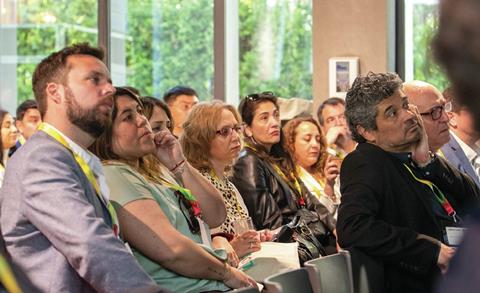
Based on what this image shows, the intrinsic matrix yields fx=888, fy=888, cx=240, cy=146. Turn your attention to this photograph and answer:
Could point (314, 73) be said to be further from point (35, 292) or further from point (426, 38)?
point (426, 38)

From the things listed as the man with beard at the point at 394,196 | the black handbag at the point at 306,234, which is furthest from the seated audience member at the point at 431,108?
the black handbag at the point at 306,234

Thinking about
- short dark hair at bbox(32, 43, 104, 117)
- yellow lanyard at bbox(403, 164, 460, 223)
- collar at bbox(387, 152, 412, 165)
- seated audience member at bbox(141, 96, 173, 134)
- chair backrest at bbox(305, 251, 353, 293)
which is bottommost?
chair backrest at bbox(305, 251, 353, 293)

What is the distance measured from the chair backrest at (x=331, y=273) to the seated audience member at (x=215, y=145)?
1.27 meters

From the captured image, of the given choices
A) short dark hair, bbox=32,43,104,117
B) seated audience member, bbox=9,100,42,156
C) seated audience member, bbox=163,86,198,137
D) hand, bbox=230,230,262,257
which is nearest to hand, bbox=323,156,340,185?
hand, bbox=230,230,262,257

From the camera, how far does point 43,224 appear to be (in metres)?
2.59

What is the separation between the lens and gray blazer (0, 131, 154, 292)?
8.48 ft

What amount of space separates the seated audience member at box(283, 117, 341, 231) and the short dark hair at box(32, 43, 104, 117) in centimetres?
269

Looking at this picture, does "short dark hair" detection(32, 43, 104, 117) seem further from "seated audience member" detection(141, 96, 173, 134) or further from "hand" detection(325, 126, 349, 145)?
"hand" detection(325, 126, 349, 145)

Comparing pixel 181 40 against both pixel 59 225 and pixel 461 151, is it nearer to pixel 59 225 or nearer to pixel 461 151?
pixel 461 151

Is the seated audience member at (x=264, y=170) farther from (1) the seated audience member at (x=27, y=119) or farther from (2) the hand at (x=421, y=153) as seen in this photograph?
(1) the seated audience member at (x=27, y=119)

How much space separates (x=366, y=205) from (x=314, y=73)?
478cm

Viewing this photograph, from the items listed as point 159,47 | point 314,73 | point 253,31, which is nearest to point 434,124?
point 314,73

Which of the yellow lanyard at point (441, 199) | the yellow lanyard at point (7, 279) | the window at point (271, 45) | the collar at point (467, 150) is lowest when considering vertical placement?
the yellow lanyard at point (7, 279)

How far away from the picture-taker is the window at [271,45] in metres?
8.66
